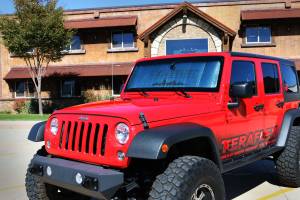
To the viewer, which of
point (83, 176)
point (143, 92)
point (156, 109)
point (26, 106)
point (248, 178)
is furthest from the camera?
point (26, 106)

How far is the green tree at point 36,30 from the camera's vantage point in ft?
77.7

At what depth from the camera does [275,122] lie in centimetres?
645

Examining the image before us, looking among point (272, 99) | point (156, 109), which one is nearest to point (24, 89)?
point (272, 99)

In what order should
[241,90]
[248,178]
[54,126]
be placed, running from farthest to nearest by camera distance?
[248,178], [241,90], [54,126]

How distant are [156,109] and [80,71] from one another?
2387 centimetres

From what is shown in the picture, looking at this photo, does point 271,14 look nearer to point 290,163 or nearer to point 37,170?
point 290,163

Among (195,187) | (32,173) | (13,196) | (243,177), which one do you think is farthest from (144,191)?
(243,177)

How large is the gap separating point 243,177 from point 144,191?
3397 millimetres

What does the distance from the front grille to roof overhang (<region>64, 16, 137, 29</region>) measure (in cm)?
2308

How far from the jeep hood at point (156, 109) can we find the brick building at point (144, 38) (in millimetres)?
21035

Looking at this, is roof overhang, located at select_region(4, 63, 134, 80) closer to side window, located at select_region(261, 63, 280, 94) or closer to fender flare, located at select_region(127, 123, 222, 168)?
side window, located at select_region(261, 63, 280, 94)

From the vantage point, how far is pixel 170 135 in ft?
13.2

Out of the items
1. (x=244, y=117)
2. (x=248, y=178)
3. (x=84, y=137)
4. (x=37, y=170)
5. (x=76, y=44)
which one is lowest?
(x=248, y=178)

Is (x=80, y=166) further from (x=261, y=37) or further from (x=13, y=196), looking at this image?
(x=261, y=37)
